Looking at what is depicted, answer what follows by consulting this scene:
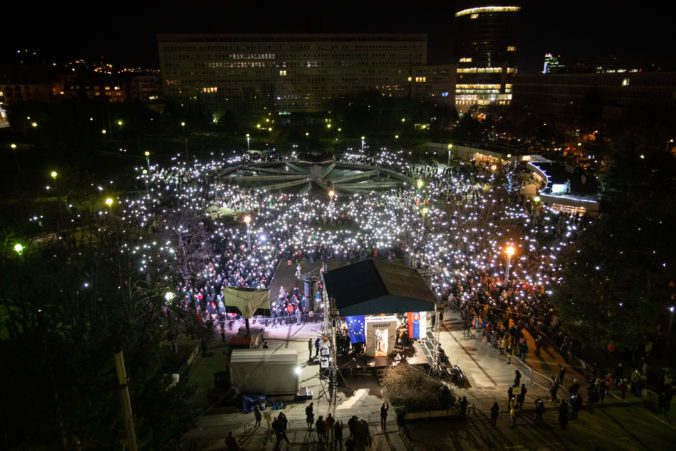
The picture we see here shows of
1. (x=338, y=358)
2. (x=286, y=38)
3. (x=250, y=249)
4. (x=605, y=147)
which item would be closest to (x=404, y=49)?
(x=286, y=38)

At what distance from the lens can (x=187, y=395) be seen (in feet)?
29.5

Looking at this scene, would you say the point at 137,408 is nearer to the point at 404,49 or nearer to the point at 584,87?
the point at 584,87

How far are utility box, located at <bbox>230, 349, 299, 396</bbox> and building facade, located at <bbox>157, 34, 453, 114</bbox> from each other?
8039 cm

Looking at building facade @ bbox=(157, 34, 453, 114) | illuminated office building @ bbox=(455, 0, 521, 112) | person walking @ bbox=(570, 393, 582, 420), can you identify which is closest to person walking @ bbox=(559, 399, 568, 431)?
person walking @ bbox=(570, 393, 582, 420)

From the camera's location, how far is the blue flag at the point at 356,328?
1295 cm

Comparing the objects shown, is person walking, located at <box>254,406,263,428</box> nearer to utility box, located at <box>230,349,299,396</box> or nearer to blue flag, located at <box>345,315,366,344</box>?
utility box, located at <box>230,349,299,396</box>

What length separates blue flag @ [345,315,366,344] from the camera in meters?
12.9

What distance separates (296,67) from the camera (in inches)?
3580

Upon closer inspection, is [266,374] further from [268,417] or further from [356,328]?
[356,328]

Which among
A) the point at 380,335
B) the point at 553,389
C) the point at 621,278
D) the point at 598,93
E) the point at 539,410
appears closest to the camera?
the point at 539,410

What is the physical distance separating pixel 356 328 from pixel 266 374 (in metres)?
3.08

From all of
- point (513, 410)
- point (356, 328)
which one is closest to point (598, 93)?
point (356, 328)

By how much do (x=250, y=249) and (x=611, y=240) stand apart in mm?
15015

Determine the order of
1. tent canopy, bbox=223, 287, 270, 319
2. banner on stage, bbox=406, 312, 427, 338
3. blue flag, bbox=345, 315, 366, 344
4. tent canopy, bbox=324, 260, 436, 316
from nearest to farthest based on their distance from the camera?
tent canopy, bbox=324, 260, 436, 316 < blue flag, bbox=345, 315, 366, 344 < banner on stage, bbox=406, 312, 427, 338 < tent canopy, bbox=223, 287, 270, 319
